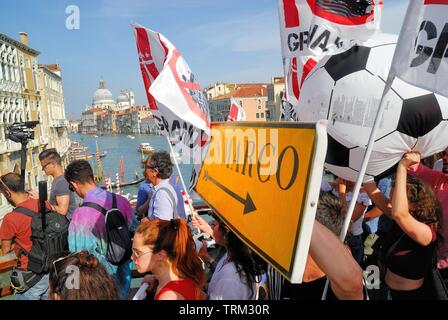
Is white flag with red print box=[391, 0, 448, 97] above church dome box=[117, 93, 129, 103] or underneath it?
underneath

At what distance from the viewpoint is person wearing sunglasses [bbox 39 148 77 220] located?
3.56 meters

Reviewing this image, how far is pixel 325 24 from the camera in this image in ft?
7.98

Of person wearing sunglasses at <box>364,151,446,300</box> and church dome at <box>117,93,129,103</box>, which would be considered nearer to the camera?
person wearing sunglasses at <box>364,151,446,300</box>

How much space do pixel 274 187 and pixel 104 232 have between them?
1.87 meters

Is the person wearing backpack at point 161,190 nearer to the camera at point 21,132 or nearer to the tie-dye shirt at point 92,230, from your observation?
the tie-dye shirt at point 92,230

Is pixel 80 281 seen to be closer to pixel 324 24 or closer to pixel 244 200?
pixel 244 200

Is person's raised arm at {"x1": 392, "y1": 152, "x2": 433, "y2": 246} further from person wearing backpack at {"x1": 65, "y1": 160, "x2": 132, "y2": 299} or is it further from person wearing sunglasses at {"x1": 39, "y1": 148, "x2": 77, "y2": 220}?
person wearing sunglasses at {"x1": 39, "y1": 148, "x2": 77, "y2": 220}

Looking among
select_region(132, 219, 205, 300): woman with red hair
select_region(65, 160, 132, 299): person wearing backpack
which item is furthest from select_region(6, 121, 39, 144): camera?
select_region(132, 219, 205, 300): woman with red hair

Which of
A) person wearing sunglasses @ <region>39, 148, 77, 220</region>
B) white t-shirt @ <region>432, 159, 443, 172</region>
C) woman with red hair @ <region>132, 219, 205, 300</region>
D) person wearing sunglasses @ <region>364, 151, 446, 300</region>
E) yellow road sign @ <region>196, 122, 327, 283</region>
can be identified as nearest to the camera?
yellow road sign @ <region>196, 122, 327, 283</region>

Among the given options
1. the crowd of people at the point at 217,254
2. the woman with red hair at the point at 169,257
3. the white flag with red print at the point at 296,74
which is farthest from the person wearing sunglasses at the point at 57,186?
the white flag with red print at the point at 296,74

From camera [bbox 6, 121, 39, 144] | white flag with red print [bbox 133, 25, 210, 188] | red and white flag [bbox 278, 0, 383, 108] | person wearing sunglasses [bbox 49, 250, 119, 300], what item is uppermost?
red and white flag [bbox 278, 0, 383, 108]

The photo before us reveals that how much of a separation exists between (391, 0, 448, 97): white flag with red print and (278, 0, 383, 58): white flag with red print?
67 centimetres

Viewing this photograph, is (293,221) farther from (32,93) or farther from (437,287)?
(32,93)

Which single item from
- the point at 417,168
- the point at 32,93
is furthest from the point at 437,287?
the point at 32,93
